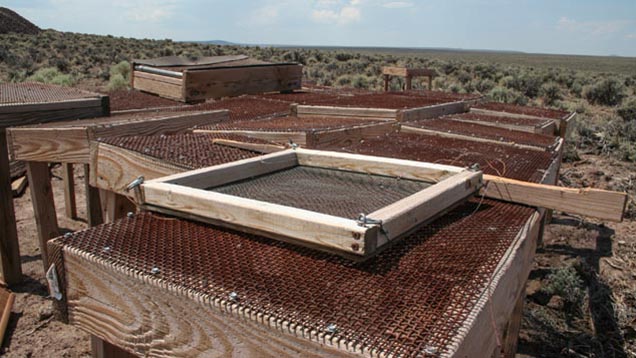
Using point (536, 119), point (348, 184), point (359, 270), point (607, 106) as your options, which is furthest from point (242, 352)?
point (607, 106)

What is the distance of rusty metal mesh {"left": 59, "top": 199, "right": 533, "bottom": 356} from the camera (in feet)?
4.76

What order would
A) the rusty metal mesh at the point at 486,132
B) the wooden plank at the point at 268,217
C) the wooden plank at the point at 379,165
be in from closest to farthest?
the wooden plank at the point at 268,217 → the wooden plank at the point at 379,165 → the rusty metal mesh at the point at 486,132

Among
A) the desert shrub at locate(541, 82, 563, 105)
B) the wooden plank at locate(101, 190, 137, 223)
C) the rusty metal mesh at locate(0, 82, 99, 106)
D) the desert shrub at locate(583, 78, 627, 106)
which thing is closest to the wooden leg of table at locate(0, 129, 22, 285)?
the rusty metal mesh at locate(0, 82, 99, 106)

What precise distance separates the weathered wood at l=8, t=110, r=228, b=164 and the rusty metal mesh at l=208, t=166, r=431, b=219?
1722 millimetres

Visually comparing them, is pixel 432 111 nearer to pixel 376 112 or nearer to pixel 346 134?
pixel 376 112

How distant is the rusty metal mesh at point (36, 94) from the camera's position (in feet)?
16.4

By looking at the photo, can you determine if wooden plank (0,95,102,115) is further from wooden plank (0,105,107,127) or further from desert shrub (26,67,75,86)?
desert shrub (26,67,75,86)

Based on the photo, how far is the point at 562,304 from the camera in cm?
589

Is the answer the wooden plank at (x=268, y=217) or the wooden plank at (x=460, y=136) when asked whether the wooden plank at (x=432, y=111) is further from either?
the wooden plank at (x=268, y=217)

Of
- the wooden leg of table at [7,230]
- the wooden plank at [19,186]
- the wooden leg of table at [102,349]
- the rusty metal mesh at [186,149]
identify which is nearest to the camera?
the wooden leg of table at [102,349]

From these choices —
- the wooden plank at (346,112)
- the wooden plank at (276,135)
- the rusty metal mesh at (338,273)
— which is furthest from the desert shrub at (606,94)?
the rusty metal mesh at (338,273)

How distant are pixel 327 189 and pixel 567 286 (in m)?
4.35

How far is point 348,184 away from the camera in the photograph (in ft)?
9.11

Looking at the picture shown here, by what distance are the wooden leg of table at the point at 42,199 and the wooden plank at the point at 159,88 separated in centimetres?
Result: 191
